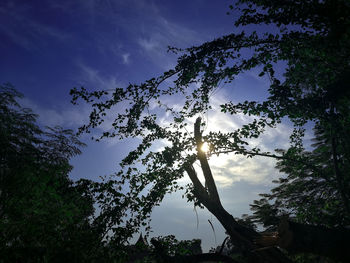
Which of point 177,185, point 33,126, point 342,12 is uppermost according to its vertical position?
point 33,126

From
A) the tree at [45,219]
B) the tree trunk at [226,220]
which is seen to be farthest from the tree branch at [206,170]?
the tree at [45,219]

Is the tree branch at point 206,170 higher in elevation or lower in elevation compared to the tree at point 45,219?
higher

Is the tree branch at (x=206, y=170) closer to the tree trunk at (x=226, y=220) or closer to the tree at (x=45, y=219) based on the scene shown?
the tree trunk at (x=226, y=220)

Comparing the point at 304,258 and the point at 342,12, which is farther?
the point at 304,258

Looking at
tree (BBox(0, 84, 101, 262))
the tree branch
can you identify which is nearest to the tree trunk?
the tree branch

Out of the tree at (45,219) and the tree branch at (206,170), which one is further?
the tree branch at (206,170)

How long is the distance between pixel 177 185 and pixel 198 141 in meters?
2.19

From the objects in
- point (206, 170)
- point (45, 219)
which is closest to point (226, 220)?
point (206, 170)

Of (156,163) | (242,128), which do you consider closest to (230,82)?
(242,128)

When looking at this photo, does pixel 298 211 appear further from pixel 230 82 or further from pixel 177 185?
pixel 230 82

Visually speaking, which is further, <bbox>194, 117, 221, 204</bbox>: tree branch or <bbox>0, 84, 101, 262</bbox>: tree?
<bbox>194, 117, 221, 204</bbox>: tree branch

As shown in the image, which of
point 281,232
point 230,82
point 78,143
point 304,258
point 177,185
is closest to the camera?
point 281,232

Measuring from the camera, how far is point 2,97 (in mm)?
14820

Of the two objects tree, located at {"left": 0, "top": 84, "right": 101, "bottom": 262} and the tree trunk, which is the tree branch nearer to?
the tree trunk
